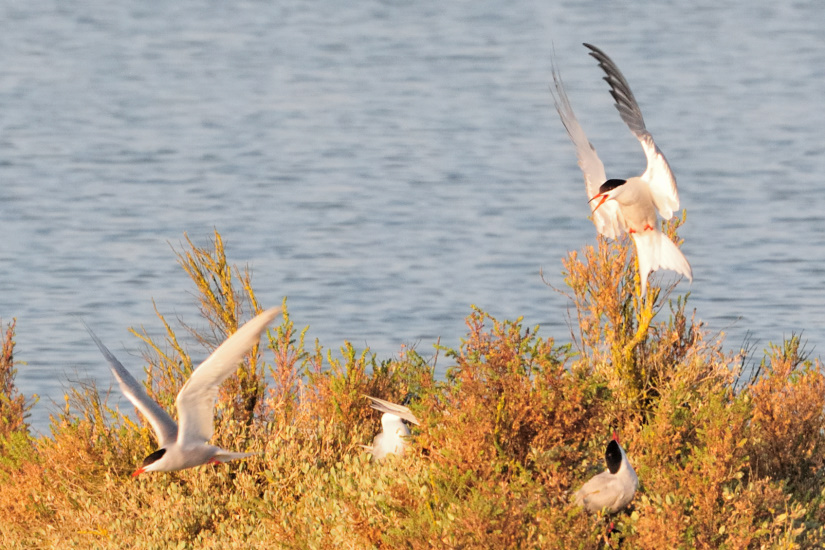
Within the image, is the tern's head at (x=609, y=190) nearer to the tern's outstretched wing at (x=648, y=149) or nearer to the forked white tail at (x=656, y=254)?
the tern's outstretched wing at (x=648, y=149)

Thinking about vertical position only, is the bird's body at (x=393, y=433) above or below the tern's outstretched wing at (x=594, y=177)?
below

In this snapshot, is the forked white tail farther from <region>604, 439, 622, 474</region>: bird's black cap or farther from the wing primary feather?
<region>604, 439, 622, 474</region>: bird's black cap

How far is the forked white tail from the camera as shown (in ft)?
30.5

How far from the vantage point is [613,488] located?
7.09 metres

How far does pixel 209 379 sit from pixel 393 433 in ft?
4.78

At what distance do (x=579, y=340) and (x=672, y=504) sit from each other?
2.97 m

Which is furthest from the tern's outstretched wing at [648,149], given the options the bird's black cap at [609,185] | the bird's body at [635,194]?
the bird's black cap at [609,185]

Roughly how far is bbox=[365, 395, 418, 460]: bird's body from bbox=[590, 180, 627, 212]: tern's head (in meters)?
1.83

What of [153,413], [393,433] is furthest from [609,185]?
[153,413]

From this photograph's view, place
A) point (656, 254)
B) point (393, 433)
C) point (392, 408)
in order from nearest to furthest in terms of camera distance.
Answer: point (393, 433) → point (392, 408) → point (656, 254)

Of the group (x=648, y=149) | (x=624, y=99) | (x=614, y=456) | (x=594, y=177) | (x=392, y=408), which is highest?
(x=624, y=99)

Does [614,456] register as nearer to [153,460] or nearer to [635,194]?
[635,194]

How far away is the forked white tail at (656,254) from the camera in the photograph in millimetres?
9281

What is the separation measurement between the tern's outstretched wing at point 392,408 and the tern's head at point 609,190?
71.9 inches
